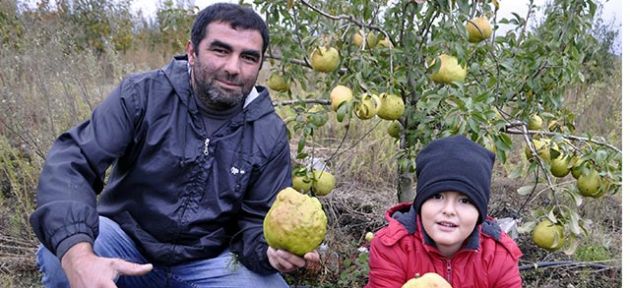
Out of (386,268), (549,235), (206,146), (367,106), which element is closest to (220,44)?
(206,146)

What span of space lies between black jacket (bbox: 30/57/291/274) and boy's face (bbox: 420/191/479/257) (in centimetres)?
64

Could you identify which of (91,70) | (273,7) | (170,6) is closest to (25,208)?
(91,70)

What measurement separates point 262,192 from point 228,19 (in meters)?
0.69

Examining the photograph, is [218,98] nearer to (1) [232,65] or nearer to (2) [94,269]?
(1) [232,65]

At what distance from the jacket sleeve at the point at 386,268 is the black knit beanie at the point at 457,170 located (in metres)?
0.19

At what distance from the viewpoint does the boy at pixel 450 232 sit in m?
2.20

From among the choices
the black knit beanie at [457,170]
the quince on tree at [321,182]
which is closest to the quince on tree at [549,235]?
the black knit beanie at [457,170]

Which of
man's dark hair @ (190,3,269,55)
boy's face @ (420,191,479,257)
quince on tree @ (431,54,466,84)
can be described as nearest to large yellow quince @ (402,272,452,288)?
boy's face @ (420,191,479,257)

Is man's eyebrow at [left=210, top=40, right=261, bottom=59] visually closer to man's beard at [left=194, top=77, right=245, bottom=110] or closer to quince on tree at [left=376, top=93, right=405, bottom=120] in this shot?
man's beard at [left=194, top=77, right=245, bottom=110]

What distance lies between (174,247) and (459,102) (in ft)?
4.02

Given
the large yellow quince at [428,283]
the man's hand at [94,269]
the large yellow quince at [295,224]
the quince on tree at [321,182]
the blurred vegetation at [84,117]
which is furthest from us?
the blurred vegetation at [84,117]

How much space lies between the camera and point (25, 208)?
380 centimetres

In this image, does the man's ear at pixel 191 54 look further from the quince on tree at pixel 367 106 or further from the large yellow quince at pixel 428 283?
the large yellow quince at pixel 428 283

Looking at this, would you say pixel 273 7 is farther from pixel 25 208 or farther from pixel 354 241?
pixel 25 208
